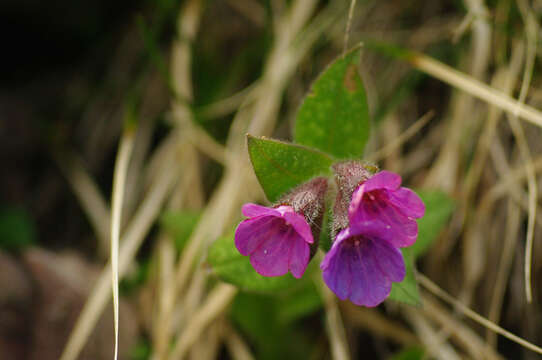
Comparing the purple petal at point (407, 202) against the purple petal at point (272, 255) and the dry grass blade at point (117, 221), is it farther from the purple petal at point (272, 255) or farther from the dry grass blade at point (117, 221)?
the dry grass blade at point (117, 221)

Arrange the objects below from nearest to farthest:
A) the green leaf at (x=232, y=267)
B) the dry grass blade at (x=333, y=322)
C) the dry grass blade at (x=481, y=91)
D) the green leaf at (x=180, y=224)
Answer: the green leaf at (x=232, y=267), the dry grass blade at (x=481, y=91), the dry grass blade at (x=333, y=322), the green leaf at (x=180, y=224)

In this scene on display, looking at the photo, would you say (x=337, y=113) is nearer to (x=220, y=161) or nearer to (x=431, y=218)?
(x=431, y=218)

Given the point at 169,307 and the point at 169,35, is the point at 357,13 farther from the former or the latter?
the point at 169,307

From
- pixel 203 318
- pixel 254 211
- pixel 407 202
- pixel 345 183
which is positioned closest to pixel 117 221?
pixel 203 318

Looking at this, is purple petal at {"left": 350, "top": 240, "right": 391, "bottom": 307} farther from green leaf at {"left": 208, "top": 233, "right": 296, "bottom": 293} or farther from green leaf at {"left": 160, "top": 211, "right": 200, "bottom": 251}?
green leaf at {"left": 160, "top": 211, "right": 200, "bottom": 251}

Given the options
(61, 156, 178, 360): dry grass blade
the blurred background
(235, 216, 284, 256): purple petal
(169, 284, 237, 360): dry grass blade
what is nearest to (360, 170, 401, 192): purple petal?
(235, 216, 284, 256): purple petal

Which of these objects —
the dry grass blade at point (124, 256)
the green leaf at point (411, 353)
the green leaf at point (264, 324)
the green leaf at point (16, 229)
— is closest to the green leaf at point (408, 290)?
the green leaf at point (411, 353)
